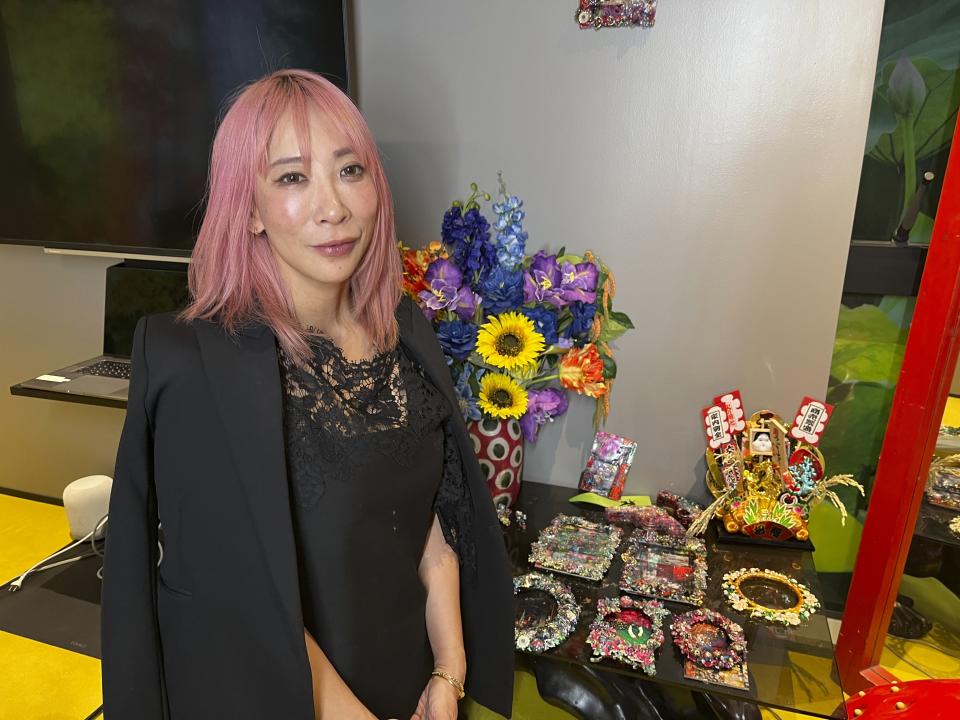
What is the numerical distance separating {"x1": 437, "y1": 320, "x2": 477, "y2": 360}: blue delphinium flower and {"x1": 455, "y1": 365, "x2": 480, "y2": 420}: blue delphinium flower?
0.16 ft

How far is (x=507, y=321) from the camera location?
63.9 inches

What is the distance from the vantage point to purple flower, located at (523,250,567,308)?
165cm

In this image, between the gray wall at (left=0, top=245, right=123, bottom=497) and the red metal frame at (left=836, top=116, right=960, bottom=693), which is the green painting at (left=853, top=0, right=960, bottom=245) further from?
the gray wall at (left=0, top=245, right=123, bottom=497)

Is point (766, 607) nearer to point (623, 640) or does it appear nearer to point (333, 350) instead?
point (623, 640)

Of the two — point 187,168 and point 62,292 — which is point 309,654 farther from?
point 62,292

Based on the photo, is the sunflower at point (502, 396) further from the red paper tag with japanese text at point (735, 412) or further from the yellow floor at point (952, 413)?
the yellow floor at point (952, 413)

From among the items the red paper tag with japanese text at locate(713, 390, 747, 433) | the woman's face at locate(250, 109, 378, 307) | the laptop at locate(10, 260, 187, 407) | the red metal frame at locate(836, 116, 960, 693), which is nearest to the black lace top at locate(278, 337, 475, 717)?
the woman's face at locate(250, 109, 378, 307)

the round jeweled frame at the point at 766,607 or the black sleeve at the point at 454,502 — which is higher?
the black sleeve at the point at 454,502

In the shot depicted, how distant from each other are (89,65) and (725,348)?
182 centimetres

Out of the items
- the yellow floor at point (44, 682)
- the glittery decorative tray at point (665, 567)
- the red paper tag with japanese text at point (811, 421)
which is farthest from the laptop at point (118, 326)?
the red paper tag with japanese text at point (811, 421)

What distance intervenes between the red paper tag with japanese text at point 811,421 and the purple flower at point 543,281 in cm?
63

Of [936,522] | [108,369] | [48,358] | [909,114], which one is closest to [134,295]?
[108,369]

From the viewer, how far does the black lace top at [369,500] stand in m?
1.03

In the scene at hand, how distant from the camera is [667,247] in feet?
5.76
